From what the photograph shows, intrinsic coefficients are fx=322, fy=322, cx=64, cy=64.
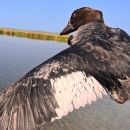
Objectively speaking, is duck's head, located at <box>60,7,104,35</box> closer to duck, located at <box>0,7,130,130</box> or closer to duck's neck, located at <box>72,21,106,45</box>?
duck's neck, located at <box>72,21,106,45</box>

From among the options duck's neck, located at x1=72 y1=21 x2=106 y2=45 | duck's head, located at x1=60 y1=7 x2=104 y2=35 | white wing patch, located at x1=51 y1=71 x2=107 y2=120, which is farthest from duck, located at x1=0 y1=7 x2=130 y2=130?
duck's head, located at x1=60 y1=7 x2=104 y2=35

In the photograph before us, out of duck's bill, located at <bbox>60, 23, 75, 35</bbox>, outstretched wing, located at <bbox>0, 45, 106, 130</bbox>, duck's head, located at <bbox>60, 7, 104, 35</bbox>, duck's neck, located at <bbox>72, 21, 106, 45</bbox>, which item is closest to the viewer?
outstretched wing, located at <bbox>0, 45, 106, 130</bbox>

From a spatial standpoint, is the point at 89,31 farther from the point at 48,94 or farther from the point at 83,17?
the point at 48,94

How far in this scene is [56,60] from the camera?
12.0ft

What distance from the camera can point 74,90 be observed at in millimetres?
3434

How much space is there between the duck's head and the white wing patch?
10.4ft

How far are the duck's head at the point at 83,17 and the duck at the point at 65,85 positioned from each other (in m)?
2.47

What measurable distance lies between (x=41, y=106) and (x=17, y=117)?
27 cm

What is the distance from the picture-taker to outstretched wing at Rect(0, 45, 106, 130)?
127 inches

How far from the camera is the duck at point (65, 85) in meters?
3.24

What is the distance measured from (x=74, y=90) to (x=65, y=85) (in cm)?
11

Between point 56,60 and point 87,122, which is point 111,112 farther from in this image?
point 56,60

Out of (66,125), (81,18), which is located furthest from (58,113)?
(66,125)

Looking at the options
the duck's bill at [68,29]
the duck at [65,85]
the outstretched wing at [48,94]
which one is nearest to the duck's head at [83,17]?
the duck's bill at [68,29]
